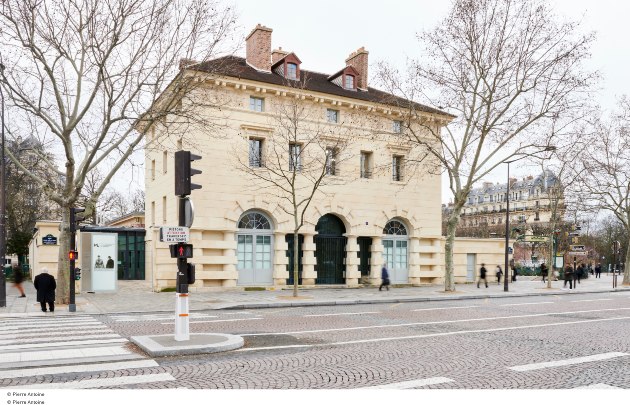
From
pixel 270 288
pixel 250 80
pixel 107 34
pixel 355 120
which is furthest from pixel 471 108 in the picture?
pixel 107 34

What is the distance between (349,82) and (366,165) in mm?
5138

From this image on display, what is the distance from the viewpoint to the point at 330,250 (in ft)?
97.9

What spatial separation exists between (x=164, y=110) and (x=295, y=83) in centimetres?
1038

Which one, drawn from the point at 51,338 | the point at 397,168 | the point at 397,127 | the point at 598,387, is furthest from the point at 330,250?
the point at 598,387

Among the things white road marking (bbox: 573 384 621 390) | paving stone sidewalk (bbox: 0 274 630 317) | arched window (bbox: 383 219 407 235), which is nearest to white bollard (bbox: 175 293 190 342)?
white road marking (bbox: 573 384 621 390)

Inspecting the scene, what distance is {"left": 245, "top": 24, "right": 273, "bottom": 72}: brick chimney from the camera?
29.3 m

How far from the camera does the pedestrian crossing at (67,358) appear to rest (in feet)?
24.5

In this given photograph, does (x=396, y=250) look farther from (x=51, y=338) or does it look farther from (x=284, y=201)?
(x=51, y=338)

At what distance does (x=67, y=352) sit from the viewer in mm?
9570

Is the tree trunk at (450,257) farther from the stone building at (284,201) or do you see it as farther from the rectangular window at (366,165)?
the rectangular window at (366,165)

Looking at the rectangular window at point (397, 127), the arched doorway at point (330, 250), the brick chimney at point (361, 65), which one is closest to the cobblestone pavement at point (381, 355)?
the arched doorway at point (330, 250)

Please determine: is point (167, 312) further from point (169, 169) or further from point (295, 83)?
point (295, 83)

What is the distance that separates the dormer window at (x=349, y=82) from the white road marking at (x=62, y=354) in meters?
24.3

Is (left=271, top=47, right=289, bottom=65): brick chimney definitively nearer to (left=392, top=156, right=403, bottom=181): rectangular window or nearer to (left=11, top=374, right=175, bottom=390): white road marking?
(left=392, top=156, right=403, bottom=181): rectangular window
